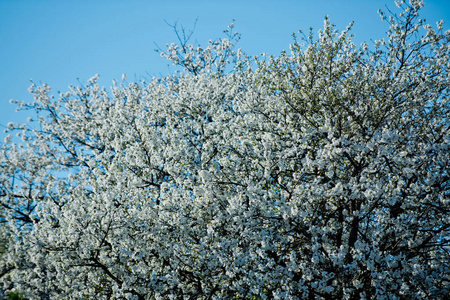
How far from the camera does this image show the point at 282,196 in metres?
7.98

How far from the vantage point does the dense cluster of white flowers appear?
8.11 m

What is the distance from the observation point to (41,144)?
57.4ft

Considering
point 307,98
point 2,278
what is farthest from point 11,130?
point 307,98

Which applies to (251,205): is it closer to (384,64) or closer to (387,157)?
(387,157)

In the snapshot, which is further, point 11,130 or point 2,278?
point 11,130

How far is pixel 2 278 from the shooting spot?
15703 mm

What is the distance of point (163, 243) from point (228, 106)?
6.27m

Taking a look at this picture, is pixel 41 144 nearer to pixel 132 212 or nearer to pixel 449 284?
pixel 132 212

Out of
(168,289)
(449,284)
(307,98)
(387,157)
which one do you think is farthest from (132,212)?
(449,284)

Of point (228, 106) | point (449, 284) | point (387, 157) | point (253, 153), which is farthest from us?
point (228, 106)

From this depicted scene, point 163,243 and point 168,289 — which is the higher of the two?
point 163,243

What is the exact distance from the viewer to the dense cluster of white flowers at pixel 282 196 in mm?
8109

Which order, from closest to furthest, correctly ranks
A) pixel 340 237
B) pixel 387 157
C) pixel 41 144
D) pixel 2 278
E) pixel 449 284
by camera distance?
1. pixel 449 284
2. pixel 387 157
3. pixel 340 237
4. pixel 2 278
5. pixel 41 144

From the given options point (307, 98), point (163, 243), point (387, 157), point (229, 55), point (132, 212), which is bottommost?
point (163, 243)
